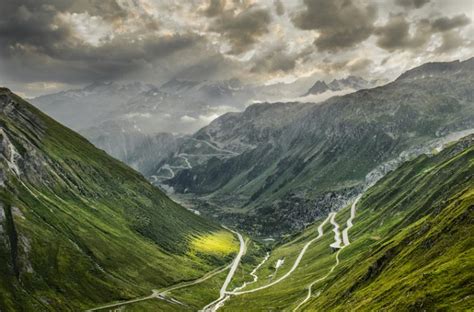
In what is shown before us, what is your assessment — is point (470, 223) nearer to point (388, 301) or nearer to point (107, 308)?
point (388, 301)

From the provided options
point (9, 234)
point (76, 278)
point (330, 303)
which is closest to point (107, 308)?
point (76, 278)

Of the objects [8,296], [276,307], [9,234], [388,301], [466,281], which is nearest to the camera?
[466,281]

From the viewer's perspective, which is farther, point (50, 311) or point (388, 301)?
point (50, 311)

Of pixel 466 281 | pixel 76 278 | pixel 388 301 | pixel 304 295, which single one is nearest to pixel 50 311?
pixel 76 278

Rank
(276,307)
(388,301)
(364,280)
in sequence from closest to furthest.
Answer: (388,301), (364,280), (276,307)

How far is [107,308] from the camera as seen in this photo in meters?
185

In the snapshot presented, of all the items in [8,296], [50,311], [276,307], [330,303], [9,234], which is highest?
[9,234]

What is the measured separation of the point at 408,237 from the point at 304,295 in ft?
204

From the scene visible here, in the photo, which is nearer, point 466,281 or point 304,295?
point 466,281

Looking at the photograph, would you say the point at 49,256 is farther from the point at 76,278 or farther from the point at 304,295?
the point at 304,295

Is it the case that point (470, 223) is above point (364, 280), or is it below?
above

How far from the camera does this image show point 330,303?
130625mm

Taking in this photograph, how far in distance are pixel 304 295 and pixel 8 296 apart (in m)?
115

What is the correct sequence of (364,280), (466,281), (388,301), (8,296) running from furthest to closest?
1. (8,296)
2. (364,280)
3. (388,301)
4. (466,281)
